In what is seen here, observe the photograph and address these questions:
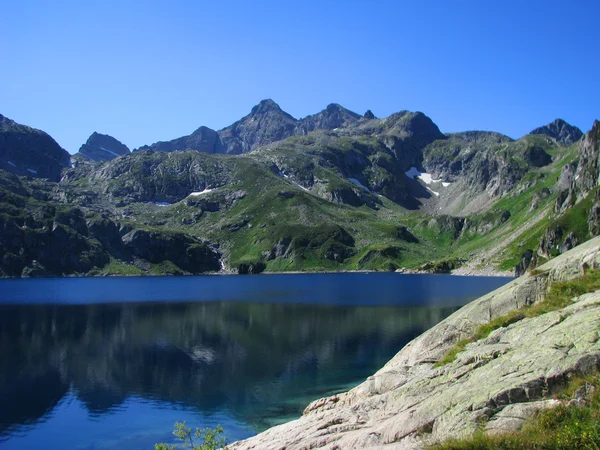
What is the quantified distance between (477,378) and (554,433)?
18.7 feet

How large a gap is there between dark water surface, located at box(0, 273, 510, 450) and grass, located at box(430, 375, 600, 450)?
2820 centimetres

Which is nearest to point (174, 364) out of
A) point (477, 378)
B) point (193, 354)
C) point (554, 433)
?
point (193, 354)

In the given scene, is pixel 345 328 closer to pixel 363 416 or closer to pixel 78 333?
pixel 78 333

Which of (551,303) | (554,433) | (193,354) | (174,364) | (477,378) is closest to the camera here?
(554,433)

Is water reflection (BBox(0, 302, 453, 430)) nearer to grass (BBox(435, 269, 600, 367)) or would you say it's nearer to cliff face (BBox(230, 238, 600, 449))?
cliff face (BBox(230, 238, 600, 449))

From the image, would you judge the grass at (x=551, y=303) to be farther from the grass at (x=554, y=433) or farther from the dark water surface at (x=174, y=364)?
the dark water surface at (x=174, y=364)

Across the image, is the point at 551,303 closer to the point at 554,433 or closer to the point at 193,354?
the point at 554,433

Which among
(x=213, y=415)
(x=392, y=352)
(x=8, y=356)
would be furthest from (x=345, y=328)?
(x=8, y=356)

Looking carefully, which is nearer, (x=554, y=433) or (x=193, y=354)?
(x=554, y=433)

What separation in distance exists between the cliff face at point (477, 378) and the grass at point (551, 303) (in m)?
0.93

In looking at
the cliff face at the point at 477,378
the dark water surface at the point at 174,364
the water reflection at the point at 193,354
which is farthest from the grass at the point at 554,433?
the water reflection at the point at 193,354

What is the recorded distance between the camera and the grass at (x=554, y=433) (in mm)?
11984

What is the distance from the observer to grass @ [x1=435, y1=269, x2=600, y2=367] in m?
22.8

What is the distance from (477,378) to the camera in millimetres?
18250
